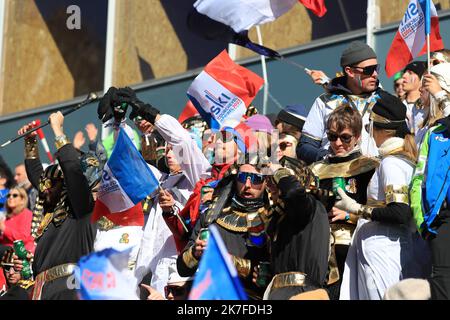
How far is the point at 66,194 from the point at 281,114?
6.63 feet

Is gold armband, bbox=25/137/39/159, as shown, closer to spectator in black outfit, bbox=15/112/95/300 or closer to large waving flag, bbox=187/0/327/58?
spectator in black outfit, bbox=15/112/95/300

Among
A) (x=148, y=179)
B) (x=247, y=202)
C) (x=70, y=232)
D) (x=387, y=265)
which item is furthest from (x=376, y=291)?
(x=70, y=232)

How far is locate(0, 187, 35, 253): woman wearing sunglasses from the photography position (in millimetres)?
12227

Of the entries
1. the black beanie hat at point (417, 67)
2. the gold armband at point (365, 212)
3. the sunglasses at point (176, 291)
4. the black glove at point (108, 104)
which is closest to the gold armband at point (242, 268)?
the sunglasses at point (176, 291)

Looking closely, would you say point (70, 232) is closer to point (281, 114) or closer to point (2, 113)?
point (281, 114)

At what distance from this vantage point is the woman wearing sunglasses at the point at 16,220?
12227mm

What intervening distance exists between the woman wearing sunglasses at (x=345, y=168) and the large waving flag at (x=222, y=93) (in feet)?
7.25

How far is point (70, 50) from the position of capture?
1809 cm

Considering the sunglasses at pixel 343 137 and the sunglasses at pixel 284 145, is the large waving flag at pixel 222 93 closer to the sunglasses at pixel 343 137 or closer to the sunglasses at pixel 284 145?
the sunglasses at pixel 284 145

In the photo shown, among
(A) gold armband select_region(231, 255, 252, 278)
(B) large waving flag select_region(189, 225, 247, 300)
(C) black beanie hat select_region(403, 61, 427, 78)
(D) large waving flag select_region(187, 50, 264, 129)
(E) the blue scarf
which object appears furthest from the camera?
(D) large waving flag select_region(187, 50, 264, 129)

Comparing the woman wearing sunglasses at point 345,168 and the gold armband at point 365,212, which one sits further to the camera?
the woman wearing sunglasses at point 345,168

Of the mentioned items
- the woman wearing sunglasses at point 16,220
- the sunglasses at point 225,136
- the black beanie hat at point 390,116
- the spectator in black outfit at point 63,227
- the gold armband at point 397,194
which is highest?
the black beanie hat at point 390,116

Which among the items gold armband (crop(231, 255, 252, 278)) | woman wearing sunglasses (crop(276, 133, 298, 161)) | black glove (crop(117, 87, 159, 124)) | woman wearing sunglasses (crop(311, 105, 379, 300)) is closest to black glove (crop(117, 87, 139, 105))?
black glove (crop(117, 87, 159, 124))

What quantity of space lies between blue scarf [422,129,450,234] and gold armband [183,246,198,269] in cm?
169
